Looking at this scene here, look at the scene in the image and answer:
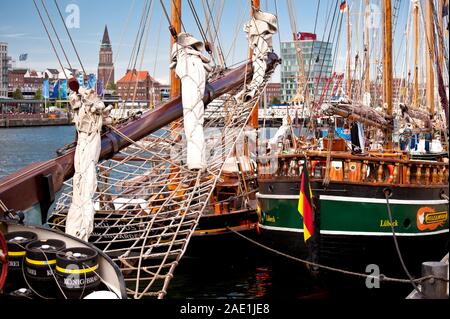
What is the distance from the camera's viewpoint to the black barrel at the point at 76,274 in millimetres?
6191

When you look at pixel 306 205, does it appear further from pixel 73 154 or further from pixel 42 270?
pixel 42 270

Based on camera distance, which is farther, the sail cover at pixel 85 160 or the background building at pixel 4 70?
the background building at pixel 4 70

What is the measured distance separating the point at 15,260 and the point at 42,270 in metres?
0.42

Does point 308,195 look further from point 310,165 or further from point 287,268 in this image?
point 287,268

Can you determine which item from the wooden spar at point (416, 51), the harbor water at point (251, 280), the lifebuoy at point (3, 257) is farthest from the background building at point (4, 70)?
the lifebuoy at point (3, 257)

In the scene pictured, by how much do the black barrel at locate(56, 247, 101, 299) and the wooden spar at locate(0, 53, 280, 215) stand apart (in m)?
1.35

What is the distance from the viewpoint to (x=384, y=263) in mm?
13461

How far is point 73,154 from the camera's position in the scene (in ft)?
27.7

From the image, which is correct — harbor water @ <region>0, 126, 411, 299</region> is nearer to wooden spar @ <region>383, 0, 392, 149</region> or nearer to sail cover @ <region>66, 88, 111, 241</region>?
wooden spar @ <region>383, 0, 392, 149</region>

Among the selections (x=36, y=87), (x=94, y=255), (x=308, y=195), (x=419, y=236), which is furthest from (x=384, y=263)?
(x=36, y=87)

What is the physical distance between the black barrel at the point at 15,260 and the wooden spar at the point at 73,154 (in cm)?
72

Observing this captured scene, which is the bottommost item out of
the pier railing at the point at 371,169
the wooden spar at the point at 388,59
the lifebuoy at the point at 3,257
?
the lifebuoy at the point at 3,257

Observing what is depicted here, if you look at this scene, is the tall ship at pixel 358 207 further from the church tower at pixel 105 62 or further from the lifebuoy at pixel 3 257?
the lifebuoy at pixel 3 257
